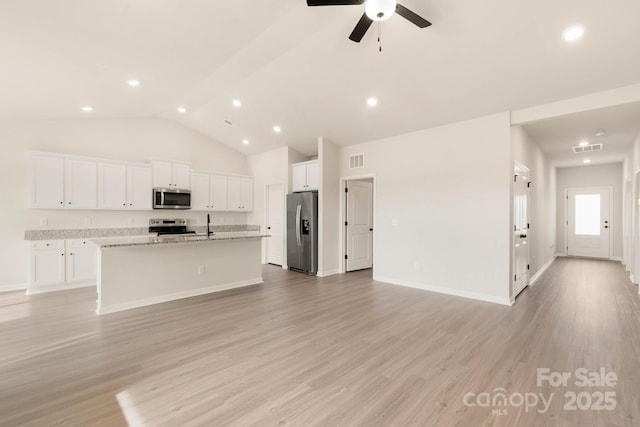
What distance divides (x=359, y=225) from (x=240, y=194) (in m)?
3.23

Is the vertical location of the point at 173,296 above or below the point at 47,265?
below

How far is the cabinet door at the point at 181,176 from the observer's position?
20.5 ft

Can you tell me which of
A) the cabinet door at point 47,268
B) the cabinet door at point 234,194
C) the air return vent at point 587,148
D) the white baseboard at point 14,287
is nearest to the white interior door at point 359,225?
the cabinet door at point 234,194

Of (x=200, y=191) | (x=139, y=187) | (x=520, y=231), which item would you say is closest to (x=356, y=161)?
(x=520, y=231)

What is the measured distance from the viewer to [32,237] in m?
4.66

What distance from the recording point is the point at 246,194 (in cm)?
759

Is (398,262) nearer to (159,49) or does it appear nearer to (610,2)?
(610,2)

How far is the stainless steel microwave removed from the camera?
5914 mm

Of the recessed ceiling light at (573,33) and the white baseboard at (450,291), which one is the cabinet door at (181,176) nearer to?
the white baseboard at (450,291)

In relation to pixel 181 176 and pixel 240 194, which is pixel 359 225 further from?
pixel 181 176

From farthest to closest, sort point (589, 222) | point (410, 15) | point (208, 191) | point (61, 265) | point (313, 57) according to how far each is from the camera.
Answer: point (589, 222) < point (208, 191) < point (61, 265) < point (313, 57) < point (410, 15)

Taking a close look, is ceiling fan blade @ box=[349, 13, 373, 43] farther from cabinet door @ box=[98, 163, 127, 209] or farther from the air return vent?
the air return vent

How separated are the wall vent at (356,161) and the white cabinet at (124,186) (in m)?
4.22

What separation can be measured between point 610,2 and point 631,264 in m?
5.76
